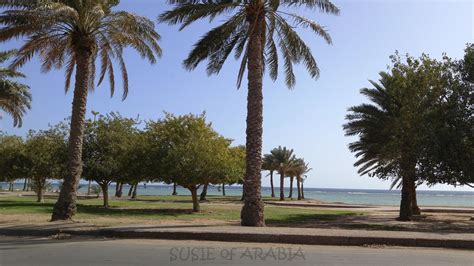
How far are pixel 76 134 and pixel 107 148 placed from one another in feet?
44.4

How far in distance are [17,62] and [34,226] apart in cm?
771

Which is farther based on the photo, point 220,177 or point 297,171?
point 297,171

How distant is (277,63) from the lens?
2017 cm

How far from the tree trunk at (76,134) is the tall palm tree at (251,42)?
11.6 ft

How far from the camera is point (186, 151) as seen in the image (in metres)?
27.8

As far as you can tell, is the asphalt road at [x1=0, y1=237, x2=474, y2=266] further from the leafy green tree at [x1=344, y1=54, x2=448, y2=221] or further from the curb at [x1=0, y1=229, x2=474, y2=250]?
the leafy green tree at [x1=344, y1=54, x2=448, y2=221]

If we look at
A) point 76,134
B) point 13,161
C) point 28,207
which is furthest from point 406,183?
point 13,161

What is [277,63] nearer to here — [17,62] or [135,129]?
[17,62]

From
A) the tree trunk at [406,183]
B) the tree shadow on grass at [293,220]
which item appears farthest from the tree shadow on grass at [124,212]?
the tree trunk at [406,183]

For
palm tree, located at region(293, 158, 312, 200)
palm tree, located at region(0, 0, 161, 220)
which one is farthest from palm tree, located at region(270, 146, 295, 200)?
palm tree, located at region(0, 0, 161, 220)

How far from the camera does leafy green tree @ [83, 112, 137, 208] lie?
1219 inches

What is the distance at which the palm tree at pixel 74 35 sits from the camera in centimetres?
1714

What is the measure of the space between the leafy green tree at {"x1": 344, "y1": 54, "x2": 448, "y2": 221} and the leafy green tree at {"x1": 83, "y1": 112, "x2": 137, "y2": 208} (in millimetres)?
14646

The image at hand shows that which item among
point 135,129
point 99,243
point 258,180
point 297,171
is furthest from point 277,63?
point 297,171
